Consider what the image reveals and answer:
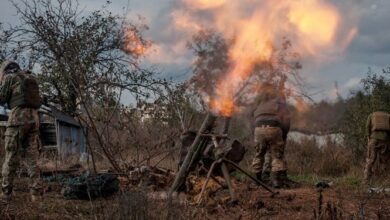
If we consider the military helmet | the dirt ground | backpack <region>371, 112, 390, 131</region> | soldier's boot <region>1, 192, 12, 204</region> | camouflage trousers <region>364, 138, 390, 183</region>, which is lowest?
the dirt ground

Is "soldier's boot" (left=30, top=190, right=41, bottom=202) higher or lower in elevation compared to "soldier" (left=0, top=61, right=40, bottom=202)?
lower

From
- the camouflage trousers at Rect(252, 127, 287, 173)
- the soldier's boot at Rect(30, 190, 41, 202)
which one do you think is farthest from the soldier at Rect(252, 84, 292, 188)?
the soldier's boot at Rect(30, 190, 41, 202)

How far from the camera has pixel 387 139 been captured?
12.7 m

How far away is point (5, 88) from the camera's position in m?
8.88

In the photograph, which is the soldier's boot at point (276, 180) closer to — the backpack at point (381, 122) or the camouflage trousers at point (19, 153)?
the backpack at point (381, 122)

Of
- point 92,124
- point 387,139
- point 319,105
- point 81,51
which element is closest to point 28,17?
point 81,51

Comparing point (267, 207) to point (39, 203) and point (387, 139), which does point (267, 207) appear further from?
point (387, 139)

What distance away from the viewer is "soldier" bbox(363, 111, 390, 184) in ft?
40.8

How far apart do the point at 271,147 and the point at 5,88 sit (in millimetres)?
4867

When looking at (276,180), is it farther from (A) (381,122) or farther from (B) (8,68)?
(B) (8,68)

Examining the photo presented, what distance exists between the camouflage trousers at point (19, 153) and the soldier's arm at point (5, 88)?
0.49 meters

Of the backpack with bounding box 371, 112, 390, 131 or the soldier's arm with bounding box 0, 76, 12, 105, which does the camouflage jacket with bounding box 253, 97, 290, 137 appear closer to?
the backpack with bounding box 371, 112, 390, 131

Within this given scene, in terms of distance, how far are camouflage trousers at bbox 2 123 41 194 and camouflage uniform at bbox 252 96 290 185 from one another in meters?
4.11

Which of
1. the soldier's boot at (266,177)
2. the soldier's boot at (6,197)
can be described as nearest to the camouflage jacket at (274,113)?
the soldier's boot at (266,177)
